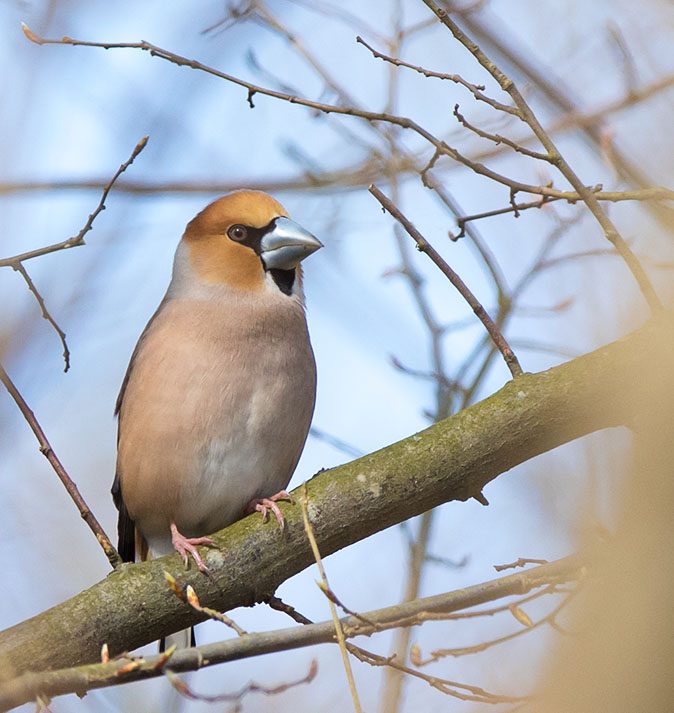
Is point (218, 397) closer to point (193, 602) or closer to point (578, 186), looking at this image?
point (193, 602)

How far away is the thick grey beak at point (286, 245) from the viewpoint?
16.3ft

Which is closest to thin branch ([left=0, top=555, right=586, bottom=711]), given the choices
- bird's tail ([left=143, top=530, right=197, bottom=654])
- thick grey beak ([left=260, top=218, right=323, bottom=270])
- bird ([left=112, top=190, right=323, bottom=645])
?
bird ([left=112, top=190, right=323, bottom=645])

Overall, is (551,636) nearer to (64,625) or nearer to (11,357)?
(64,625)

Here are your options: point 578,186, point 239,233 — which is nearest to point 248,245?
point 239,233

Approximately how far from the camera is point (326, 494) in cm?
364

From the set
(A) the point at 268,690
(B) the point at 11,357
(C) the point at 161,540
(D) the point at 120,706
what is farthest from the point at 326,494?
(D) the point at 120,706

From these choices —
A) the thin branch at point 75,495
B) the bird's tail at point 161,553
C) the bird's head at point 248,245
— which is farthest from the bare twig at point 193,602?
the bird's head at point 248,245

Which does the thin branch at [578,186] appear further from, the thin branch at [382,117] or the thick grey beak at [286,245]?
the thick grey beak at [286,245]

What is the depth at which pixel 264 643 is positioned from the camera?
2760mm

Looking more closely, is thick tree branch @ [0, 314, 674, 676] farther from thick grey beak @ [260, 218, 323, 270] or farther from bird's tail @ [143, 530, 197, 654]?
thick grey beak @ [260, 218, 323, 270]

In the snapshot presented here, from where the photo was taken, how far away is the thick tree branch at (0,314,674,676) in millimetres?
3438

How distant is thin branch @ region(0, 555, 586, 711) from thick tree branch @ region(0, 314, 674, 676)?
0.66 metres

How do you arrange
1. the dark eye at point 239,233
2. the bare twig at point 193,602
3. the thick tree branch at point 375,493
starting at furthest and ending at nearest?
the dark eye at point 239,233 < the thick tree branch at point 375,493 < the bare twig at point 193,602

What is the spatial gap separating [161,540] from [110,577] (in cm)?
130
